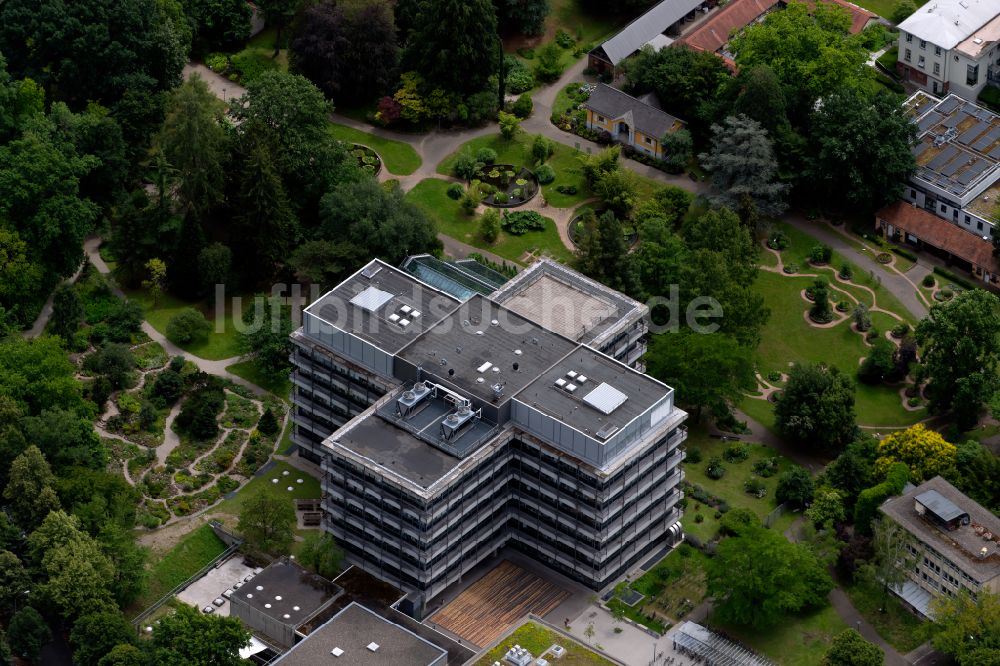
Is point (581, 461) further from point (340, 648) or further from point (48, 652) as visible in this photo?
point (48, 652)

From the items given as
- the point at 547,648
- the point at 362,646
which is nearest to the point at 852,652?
the point at 547,648

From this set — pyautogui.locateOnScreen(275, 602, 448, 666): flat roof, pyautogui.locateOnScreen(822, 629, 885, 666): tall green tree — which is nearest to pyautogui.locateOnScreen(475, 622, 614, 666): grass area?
pyautogui.locateOnScreen(275, 602, 448, 666): flat roof

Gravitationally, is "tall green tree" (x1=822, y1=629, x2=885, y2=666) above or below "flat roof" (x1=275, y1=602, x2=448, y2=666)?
below

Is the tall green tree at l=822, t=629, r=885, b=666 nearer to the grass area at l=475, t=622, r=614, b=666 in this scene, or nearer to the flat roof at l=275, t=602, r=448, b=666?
the grass area at l=475, t=622, r=614, b=666

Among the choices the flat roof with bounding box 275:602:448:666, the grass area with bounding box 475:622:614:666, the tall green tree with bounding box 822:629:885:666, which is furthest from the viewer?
the grass area with bounding box 475:622:614:666

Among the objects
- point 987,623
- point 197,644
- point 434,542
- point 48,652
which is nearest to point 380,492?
point 434,542

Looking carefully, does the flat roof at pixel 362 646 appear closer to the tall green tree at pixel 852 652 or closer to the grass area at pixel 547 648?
the grass area at pixel 547 648

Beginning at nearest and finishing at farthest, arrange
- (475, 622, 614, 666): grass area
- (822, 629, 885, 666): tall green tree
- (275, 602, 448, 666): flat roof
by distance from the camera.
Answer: (275, 602, 448, 666): flat roof → (822, 629, 885, 666): tall green tree → (475, 622, 614, 666): grass area
